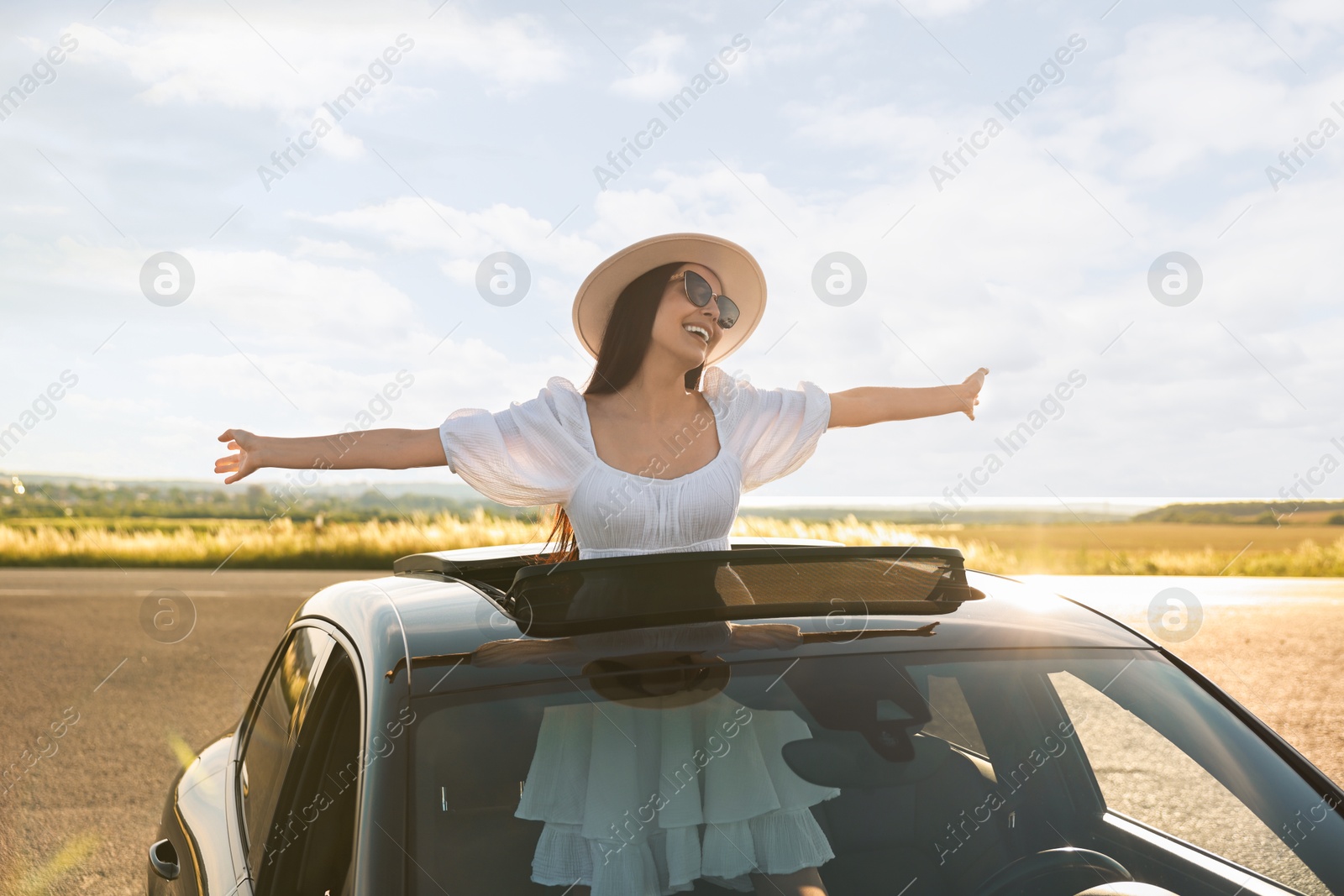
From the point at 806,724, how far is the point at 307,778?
1021mm

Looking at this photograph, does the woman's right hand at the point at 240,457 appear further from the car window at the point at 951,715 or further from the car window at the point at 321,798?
the car window at the point at 951,715

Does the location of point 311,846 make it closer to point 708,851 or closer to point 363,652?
point 363,652

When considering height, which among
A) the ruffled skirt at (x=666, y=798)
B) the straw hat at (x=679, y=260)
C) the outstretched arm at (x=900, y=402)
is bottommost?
the ruffled skirt at (x=666, y=798)

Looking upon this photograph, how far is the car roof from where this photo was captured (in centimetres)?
177

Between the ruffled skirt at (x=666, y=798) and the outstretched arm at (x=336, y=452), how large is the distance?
1.18 m

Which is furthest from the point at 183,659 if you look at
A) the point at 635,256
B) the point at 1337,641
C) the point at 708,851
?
the point at 1337,641

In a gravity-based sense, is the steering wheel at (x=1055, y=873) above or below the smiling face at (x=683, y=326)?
below

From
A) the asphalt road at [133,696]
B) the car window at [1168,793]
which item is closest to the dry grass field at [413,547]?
the asphalt road at [133,696]

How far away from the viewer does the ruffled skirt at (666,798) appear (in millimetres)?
1803

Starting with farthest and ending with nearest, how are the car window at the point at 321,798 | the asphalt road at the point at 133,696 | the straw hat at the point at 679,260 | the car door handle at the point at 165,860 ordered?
the asphalt road at the point at 133,696
the straw hat at the point at 679,260
the car door handle at the point at 165,860
the car window at the point at 321,798

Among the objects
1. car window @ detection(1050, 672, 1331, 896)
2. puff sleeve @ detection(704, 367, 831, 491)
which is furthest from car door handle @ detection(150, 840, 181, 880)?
car window @ detection(1050, 672, 1331, 896)

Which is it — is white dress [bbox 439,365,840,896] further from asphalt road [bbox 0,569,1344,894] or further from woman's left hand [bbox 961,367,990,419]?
asphalt road [bbox 0,569,1344,894]

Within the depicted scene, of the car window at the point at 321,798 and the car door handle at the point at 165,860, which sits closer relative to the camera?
the car window at the point at 321,798

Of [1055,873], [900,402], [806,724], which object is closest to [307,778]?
[806,724]
